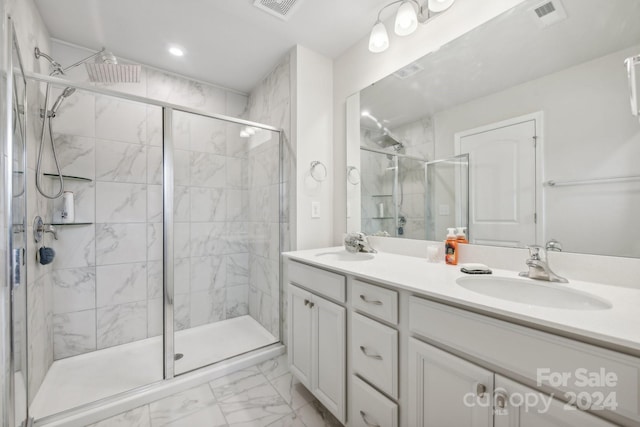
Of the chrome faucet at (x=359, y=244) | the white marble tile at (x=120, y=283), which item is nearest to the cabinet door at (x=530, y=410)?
the chrome faucet at (x=359, y=244)

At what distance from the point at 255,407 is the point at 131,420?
0.66 m

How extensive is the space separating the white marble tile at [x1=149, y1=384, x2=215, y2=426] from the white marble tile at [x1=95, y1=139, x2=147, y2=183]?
166 cm

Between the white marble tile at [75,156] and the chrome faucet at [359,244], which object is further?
the white marble tile at [75,156]

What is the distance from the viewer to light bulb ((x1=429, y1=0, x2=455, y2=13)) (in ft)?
4.28

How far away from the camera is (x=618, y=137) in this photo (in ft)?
3.00

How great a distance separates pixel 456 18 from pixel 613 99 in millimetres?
864

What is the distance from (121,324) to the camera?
2100 millimetres

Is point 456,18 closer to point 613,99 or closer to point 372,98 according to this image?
point 372,98

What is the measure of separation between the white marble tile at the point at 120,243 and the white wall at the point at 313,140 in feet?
4.53

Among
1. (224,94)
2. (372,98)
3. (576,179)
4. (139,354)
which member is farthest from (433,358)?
(224,94)

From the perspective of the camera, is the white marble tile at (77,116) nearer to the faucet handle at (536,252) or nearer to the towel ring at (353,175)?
the towel ring at (353,175)

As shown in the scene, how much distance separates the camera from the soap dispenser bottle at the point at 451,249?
4.24 feet

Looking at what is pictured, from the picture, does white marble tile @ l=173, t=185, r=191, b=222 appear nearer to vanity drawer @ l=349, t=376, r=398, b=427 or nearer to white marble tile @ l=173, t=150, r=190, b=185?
white marble tile @ l=173, t=150, r=190, b=185

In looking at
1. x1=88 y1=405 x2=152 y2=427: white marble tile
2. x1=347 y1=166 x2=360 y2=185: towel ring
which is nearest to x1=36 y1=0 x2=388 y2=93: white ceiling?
x1=347 y1=166 x2=360 y2=185: towel ring
